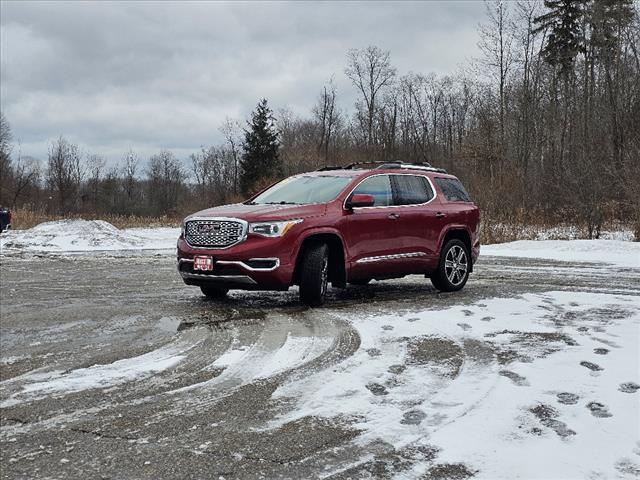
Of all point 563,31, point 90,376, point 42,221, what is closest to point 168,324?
point 90,376

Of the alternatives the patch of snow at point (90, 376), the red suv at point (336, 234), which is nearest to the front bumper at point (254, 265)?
the red suv at point (336, 234)

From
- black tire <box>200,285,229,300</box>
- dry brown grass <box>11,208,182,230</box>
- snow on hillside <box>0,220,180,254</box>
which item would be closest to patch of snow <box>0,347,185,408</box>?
black tire <box>200,285,229,300</box>

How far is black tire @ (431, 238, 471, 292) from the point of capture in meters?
8.91

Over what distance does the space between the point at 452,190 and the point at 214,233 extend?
4.16 m

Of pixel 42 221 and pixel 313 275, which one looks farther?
pixel 42 221

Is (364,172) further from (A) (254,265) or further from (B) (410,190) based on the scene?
(A) (254,265)

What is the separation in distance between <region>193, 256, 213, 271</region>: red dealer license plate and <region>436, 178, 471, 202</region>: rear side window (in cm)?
395

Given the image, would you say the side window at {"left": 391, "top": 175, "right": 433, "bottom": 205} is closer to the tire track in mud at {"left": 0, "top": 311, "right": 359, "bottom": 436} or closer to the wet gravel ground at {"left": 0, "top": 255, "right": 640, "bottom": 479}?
the wet gravel ground at {"left": 0, "top": 255, "right": 640, "bottom": 479}

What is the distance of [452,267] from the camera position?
9.09m

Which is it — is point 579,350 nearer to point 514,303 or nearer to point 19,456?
point 514,303

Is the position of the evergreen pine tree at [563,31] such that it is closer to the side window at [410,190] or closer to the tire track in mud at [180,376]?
the side window at [410,190]

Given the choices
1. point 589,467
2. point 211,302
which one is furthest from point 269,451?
point 211,302

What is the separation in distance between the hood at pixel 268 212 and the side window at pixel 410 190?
145cm

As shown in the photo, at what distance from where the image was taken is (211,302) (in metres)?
7.73
